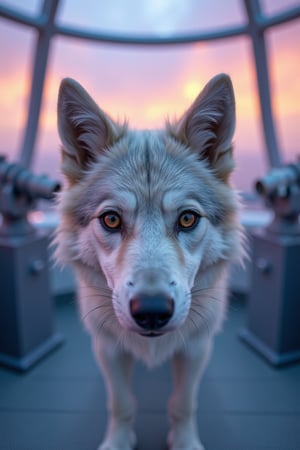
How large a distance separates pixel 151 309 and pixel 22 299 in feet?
4.17

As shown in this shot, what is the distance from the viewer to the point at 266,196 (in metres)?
1.67

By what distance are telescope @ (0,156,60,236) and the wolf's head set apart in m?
0.59

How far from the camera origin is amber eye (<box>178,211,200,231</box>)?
36.8 inches

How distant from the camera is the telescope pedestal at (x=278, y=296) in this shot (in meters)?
1.68

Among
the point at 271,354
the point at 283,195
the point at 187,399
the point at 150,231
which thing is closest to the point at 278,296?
the point at 271,354

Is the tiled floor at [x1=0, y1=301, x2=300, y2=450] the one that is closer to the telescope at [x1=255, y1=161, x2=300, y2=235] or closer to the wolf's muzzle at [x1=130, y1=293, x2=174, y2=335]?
the telescope at [x1=255, y1=161, x2=300, y2=235]

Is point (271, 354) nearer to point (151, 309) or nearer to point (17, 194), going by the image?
point (151, 309)

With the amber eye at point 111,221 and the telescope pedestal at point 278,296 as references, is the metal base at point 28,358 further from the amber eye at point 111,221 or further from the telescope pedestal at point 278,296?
the telescope pedestal at point 278,296

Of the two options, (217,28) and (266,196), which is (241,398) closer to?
(266,196)

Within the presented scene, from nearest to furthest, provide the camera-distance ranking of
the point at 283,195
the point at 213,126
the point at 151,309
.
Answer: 1. the point at 151,309
2. the point at 213,126
3. the point at 283,195

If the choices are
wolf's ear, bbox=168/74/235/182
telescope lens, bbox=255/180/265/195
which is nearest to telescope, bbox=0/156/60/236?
wolf's ear, bbox=168/74/235/182

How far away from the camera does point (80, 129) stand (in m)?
1.06

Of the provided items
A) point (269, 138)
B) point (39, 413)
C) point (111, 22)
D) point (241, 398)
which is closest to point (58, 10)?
point (111, 22)

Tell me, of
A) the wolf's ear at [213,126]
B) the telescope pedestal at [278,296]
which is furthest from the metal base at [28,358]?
the wolf's ear at [213,126]
